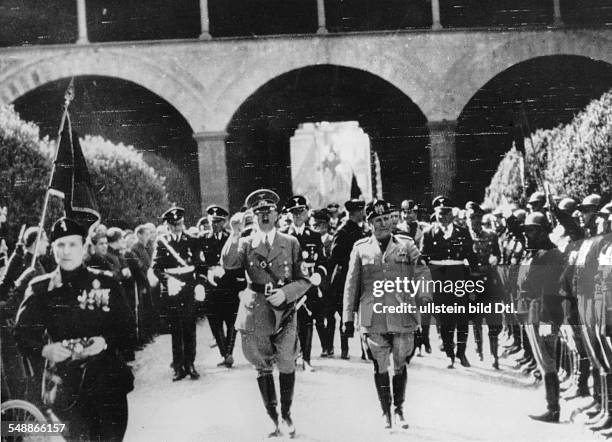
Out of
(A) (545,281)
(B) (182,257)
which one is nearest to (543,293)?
(A) (545,281)

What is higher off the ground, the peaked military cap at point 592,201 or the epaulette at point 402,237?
the peaked military cap at point 592,201

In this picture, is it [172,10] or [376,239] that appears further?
[172,10]

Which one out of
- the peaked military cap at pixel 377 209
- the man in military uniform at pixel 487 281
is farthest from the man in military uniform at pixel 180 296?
the man in military uniform at pixel 487 281

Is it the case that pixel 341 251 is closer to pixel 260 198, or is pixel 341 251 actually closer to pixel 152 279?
pixel 260 198

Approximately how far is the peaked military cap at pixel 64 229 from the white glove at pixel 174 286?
67 cm

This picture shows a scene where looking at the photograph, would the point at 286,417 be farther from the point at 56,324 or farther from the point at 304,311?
the point at 56,324

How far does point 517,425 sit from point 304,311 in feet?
5.49

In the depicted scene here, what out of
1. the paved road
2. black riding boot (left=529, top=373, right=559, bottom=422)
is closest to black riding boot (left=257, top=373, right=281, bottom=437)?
the paved road

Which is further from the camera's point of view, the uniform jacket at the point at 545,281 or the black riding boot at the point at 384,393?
the uniform jacket at the point at 545,281

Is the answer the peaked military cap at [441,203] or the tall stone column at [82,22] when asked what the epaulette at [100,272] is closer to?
the tall stone column at [82,22]

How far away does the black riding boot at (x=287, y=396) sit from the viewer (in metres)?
4.22

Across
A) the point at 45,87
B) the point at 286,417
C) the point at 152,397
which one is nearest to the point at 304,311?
the point at 286,417

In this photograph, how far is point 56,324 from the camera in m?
4.25

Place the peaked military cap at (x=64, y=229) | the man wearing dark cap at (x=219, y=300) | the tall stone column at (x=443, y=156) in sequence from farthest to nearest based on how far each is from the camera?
1. the tall stone column at (x=443, y=156)
2. the man wearing dark cap at (x=219, y=300)
3. the peaked military cap at (x=64, y=229)
